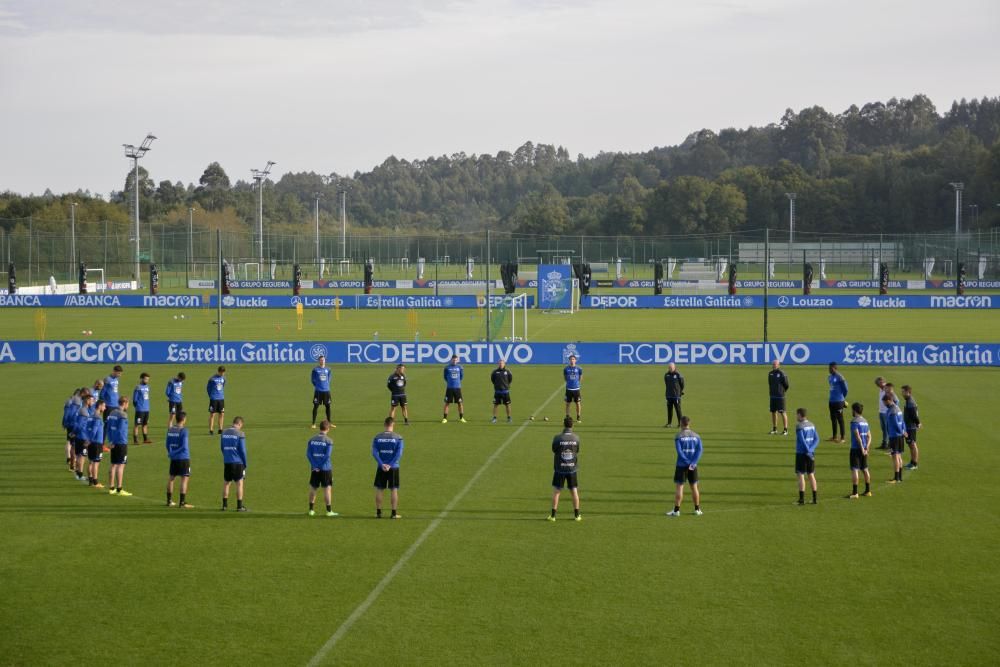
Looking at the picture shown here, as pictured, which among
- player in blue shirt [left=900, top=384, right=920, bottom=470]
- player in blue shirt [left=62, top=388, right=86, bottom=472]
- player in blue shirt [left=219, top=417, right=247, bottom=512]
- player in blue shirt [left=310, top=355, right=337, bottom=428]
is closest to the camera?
player in blue shirt [left=219, top=417, right=247, bottom=512]

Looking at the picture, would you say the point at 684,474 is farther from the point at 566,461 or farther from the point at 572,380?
the point at 572,380

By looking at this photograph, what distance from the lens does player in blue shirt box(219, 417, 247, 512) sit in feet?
57.0

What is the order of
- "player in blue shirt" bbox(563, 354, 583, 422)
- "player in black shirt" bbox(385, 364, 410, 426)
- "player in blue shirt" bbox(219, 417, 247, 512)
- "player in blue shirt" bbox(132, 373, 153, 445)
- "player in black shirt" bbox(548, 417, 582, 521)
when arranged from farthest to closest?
"player in blue shirt" bbox(563, 354, 583, 422), "player in black shirt" bbox(385, 364, 410, 426), "player in blue shirt" bbox(132, 373, 153, 445), "player in blue shirt" bbox(219, 417, 247, 512), "player in black shirt" bbox(548, 417, 582, 521)

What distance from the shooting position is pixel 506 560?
15.2 metres

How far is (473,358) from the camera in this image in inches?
1655

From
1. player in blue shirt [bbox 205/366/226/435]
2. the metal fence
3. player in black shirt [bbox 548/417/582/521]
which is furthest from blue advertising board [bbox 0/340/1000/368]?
the metal fence

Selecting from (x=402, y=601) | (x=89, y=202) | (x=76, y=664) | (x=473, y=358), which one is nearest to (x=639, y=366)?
(x=473, y=358)

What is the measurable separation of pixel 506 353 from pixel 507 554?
26.4m

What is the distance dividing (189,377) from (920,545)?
2918 cm

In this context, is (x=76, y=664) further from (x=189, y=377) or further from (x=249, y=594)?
(x=189, y=377)

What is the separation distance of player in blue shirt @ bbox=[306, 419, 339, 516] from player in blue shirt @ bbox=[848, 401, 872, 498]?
9175mm

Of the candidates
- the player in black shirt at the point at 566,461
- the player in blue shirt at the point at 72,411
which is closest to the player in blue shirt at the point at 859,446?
the player in black shirt at the point at 566,461

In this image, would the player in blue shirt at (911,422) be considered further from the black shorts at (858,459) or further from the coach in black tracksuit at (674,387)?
the coach in black tracksuit at (674,387)

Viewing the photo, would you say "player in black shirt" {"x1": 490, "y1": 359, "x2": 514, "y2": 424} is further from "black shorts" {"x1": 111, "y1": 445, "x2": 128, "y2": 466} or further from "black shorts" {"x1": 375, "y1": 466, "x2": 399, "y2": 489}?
"black shorts" {"x1": 111, "y1": 445, "x2": 128, "y2": 466}
